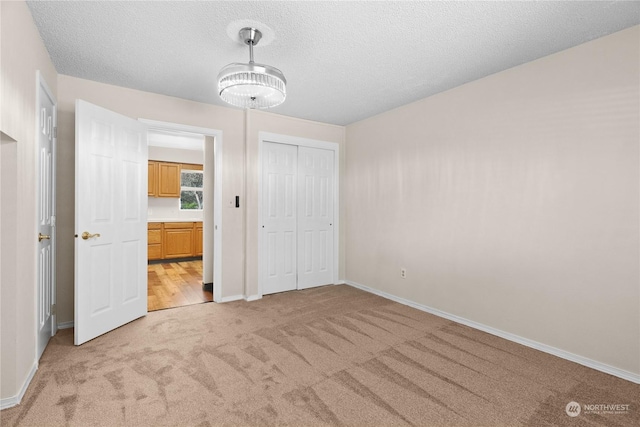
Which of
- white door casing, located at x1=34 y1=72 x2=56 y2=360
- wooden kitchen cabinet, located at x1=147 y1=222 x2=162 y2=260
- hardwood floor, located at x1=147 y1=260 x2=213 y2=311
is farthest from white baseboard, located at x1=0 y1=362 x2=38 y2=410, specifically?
wooden kitchen cabinet, located at x1=147 y1=222 x2=162 y2=260

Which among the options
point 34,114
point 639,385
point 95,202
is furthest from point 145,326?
point 639,385

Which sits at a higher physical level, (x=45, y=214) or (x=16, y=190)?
(x=16, y=190)

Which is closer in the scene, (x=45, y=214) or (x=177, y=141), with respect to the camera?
(x=45, y=214)

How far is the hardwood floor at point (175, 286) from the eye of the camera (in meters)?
→ 4.00

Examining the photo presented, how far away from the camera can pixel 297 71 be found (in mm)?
2971

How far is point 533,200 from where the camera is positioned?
276cm

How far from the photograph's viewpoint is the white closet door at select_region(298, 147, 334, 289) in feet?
15.3

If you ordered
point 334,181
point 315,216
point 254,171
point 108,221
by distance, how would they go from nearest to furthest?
1. point 108,221
2. point 254,171
3. point 315,216
4. point 334,181

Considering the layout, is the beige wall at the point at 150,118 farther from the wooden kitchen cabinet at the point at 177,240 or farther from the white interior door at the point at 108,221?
the wooden kitchen cabinet at the point at 177,240

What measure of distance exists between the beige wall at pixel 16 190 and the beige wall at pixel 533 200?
11.4 ft

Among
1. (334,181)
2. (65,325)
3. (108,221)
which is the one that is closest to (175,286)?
(65,325)

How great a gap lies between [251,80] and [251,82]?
1cm

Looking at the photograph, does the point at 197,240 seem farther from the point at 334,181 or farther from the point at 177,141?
the point at 334,181

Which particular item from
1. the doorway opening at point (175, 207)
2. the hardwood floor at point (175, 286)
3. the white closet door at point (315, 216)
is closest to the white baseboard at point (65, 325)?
the hardwood floor at point (175, 286)
